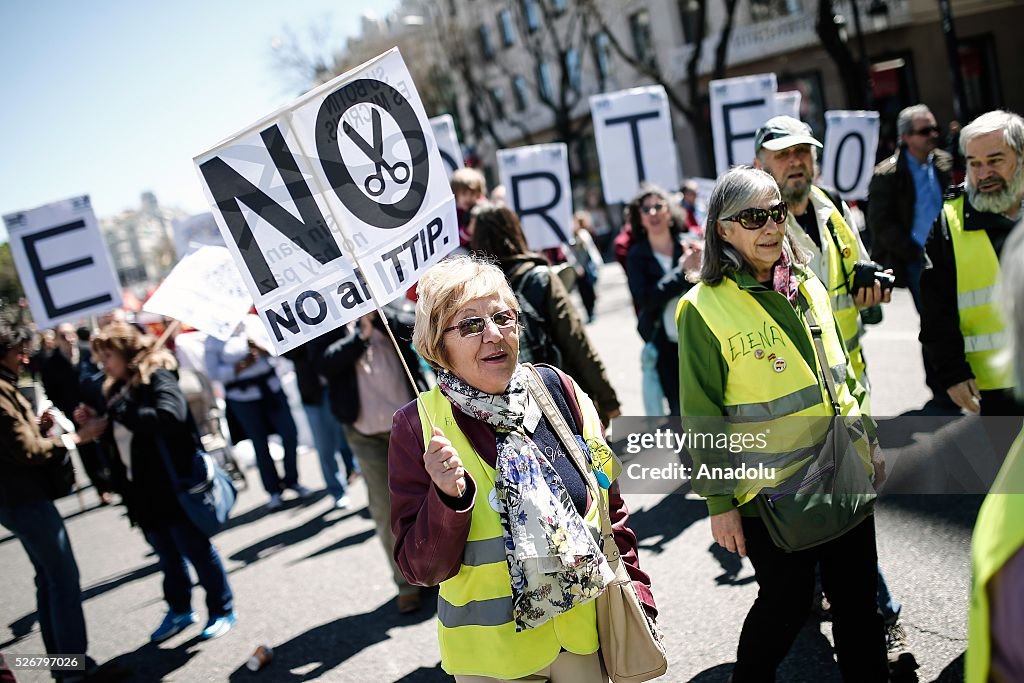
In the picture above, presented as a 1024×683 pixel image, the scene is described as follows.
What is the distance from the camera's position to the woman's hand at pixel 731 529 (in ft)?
9.20

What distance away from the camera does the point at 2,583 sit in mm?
7984

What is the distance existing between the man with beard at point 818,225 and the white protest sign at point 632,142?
174 inches

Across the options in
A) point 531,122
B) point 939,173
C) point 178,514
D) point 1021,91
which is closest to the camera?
point 178,514

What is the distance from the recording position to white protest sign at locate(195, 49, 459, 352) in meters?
2.71

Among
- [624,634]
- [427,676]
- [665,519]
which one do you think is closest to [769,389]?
[624,634]

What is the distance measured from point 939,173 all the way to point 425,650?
187 inches

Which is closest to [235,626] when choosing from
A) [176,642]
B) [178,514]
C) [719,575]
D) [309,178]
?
[176,642]

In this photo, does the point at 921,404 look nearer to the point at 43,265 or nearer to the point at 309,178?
the point at 309,178

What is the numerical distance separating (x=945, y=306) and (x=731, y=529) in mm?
1376

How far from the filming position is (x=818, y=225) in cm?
363

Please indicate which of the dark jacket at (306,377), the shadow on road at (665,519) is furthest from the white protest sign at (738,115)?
the dark jacket at (306,377)

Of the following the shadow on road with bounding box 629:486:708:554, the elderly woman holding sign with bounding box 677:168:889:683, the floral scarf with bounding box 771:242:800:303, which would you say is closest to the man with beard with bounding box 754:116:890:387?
the floral scarf with bounding box 771:242:800:303

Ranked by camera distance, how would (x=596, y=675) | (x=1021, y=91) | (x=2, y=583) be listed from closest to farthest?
(x=596, y=675) < (x=2, y=583) < (x=1021, y=91)

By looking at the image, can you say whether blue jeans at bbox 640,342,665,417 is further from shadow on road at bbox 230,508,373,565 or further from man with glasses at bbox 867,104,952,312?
shadow on road at bbox 230,508,373,565
